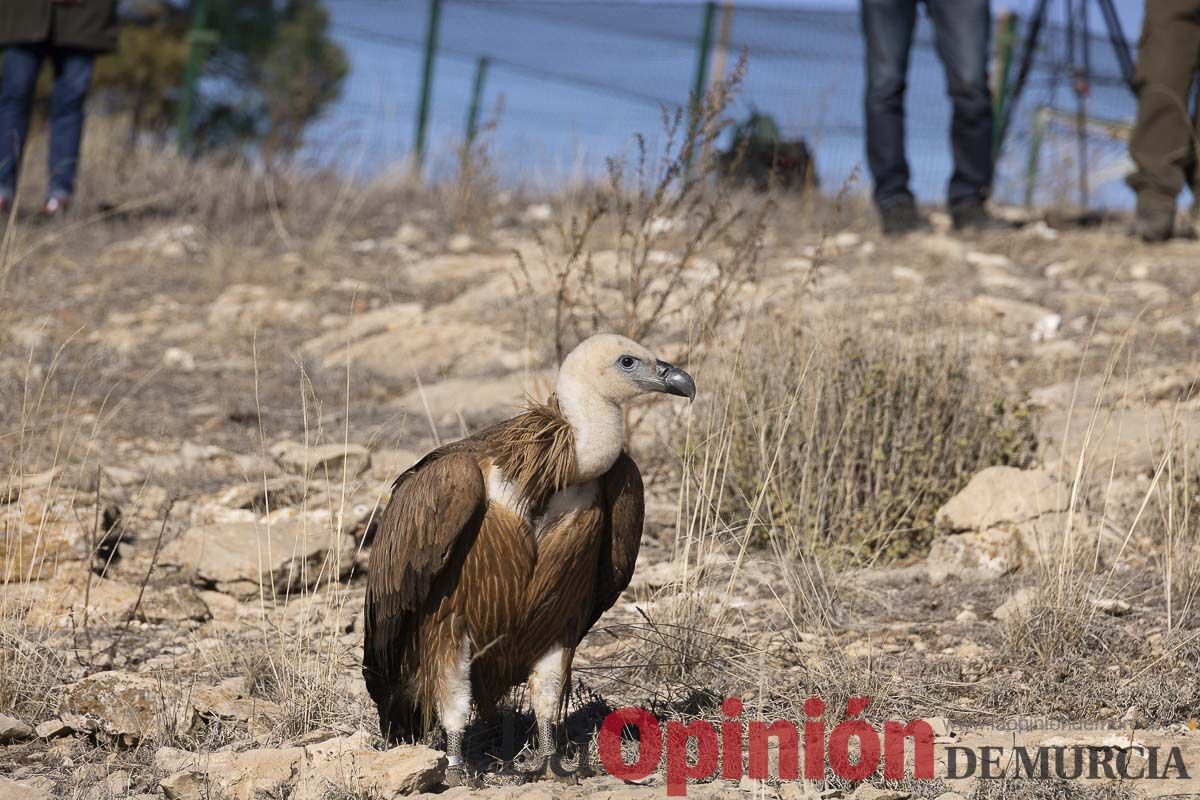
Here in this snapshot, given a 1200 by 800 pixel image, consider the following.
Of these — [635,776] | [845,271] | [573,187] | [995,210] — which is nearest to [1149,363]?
[845,271]

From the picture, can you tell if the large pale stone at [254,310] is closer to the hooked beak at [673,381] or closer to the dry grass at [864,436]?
the dry grass at [864,436]

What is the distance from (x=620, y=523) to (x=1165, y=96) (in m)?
6.31

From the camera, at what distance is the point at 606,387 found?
3.30 meters

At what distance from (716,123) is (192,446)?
286 cm

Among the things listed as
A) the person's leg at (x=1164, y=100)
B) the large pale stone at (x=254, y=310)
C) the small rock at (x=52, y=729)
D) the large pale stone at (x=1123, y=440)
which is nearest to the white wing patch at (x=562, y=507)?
the small rock at (x=52, y=729)

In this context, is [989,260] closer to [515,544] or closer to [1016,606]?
[1016,606]

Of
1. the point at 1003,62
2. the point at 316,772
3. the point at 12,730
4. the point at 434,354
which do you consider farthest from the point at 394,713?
the point at 1003,62

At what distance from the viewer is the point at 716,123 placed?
5.24m

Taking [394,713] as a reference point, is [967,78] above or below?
above

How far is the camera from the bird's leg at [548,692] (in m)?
3.51

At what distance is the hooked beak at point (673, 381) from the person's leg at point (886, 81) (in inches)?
227

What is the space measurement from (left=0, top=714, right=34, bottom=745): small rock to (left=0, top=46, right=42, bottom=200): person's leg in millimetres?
6098

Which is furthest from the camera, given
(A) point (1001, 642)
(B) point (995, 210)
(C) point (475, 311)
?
(B) point (995, 210)

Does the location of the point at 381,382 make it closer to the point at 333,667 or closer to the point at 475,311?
the point at 475,311
